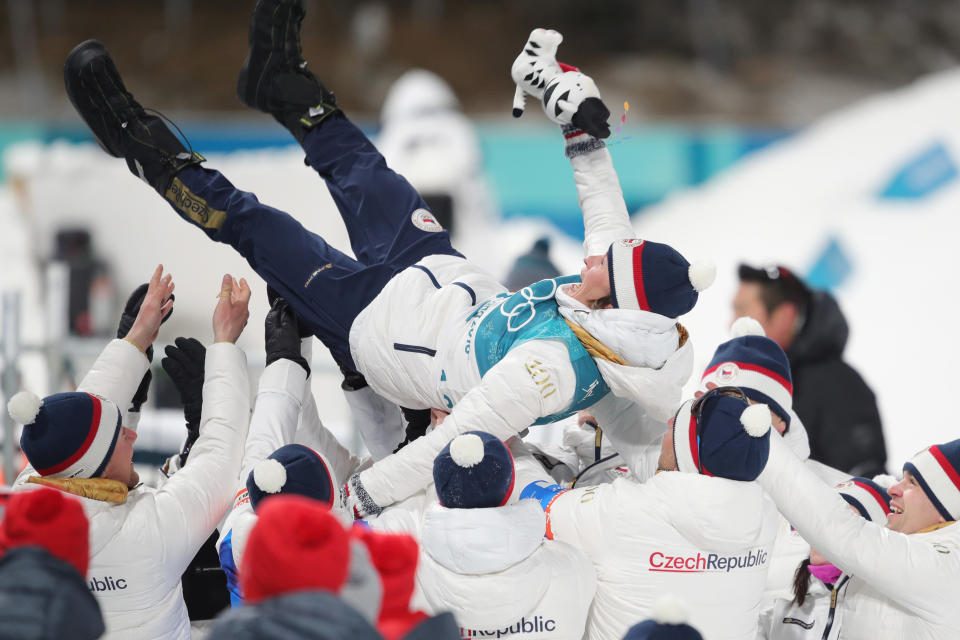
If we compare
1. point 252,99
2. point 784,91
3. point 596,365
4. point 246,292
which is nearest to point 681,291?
point 596,365

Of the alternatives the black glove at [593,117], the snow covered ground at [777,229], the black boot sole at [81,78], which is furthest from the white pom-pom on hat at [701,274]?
the snow covered ground at [777,229]

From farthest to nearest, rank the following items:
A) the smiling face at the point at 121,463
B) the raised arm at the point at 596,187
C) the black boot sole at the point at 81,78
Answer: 1. the black boot sole at the point at 81,78
2. the raised arm at the point at 596,187
3. the smiling face at the point at 121,463

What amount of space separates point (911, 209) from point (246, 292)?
236 inches

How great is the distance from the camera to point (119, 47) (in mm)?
15258

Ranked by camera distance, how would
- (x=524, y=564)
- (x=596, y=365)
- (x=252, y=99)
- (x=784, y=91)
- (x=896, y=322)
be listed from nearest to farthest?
(x=524, y=564)
(x=596, y=365)
(x=252, y=99)
(x=896, y=322)
(x=784, y=91)

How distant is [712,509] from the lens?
1686 millimetres

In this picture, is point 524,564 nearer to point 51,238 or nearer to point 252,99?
point 252,99

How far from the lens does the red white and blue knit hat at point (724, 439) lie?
1.66m

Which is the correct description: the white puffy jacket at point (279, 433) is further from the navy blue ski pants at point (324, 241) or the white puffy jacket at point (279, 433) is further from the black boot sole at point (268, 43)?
the black boot sole at point (268, 43)

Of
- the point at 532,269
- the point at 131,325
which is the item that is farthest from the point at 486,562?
the point at 532,269

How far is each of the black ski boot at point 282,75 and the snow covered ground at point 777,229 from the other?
2.82m

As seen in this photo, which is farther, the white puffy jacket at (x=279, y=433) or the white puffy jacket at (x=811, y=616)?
the white puffy jacket at (x=811, y=616)

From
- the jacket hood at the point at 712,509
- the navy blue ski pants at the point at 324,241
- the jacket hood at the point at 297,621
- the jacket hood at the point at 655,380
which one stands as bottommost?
the jacket hood at the point at 297,621

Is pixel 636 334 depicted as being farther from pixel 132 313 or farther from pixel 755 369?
pixel 132 313
